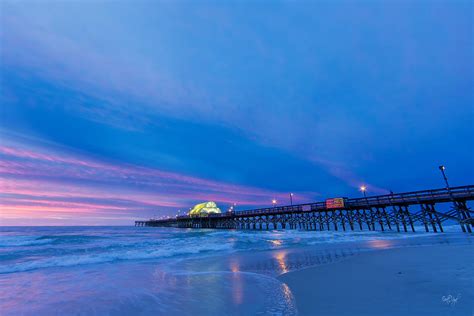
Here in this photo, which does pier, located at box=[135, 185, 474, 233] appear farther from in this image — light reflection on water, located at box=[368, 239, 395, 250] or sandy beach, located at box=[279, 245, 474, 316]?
sandy beach, located at box=[279, 245, 474, 316]

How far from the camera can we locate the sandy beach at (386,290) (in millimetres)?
3885

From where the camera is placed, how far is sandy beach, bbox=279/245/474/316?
3885 mm

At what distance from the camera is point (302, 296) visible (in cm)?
496

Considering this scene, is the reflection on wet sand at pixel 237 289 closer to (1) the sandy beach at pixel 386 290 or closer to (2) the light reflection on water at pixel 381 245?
(1) the sandy beach at pixel 386 290

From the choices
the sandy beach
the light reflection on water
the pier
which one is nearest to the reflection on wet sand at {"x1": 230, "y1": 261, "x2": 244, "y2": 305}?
the sandy beach

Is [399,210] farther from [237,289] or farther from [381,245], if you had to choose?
[237,289]

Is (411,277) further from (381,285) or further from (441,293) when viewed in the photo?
(441,293)

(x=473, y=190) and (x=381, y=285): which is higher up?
(x=473, y=190)

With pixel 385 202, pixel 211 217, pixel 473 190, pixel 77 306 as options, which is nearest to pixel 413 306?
pixel 77 306

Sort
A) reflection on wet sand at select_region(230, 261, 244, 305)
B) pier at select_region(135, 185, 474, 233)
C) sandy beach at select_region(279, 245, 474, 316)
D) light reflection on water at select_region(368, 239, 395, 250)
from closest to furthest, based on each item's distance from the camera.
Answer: sandy beach at select_region(279, 245, 474, 316) < reflection on wet sand at select_region(230, 261, 244, 305) < light reflection on water at select_region(368, 239, 395, 250) < pier at select_region(135, 185, 474, 233)

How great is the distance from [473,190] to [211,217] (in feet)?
200

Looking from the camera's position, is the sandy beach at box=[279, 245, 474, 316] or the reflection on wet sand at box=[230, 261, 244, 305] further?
the reflection on wet sand at box=[230, 261, 244, 305]

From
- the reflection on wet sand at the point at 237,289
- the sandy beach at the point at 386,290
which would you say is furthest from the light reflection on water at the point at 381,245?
the reflection on wet sand at the point at 237,289

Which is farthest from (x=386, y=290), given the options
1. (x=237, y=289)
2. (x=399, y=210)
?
(x=399, y=210)
